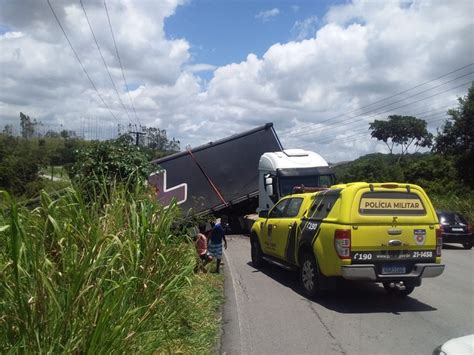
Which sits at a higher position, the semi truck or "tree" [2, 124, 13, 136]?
"tree" [2, 124, 13, 136]

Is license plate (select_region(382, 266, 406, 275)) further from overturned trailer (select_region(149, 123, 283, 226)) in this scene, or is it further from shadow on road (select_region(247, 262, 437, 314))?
overturned trailer (select_region(149, 123, 283, 226))

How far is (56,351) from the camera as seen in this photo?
3922mm

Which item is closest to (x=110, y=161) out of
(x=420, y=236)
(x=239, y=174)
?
(x=420, y=236)

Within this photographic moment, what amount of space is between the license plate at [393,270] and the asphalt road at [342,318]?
62cm

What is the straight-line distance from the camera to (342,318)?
7742mm

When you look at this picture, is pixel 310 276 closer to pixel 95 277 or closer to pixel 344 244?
pixel 344 244

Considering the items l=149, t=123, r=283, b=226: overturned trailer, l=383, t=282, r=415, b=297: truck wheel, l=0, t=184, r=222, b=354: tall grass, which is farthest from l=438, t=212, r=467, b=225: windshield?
l=0, t=184, r=222, b=354: tall grass

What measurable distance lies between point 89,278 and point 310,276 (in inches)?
215

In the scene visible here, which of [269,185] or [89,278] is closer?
[89,278]

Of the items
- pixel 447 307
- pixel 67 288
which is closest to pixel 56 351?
pixel 67 288

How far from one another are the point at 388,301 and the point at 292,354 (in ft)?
11.7

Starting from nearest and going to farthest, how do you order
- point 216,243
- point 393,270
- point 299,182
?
point 393,270
point 216,243
point 299,182

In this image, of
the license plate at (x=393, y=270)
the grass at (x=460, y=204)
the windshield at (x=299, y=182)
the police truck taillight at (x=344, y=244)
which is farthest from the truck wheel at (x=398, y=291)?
the grass at (x=460, y=204)

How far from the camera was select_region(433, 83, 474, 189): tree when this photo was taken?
96.3 ft
